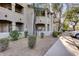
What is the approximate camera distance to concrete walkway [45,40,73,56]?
2.97 metres

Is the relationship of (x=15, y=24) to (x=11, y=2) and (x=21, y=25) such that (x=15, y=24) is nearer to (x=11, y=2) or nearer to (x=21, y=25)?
(x=21, y=25)

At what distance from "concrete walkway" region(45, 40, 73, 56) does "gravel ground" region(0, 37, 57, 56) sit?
86 millimetres

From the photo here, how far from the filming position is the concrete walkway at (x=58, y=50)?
2967 millimetres

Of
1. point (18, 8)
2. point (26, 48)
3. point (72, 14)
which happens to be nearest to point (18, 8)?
point (18, 8)

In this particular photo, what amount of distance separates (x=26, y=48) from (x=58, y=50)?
68cm

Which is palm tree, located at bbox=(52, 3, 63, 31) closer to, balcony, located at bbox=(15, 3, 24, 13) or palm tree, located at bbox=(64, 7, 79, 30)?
palm tree, located at bbox=(64, 7, 79, 30)

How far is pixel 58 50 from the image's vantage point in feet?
10.1

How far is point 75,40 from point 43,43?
689 millimetres

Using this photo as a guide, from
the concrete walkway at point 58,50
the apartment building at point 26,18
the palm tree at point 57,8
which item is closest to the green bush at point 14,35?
the apartment building at point 26,18

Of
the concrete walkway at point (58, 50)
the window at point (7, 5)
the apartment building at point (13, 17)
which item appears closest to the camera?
the concrete walkway at point (58, 50)

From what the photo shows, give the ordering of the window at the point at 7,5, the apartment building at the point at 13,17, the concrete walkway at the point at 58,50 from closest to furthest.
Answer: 1. the concrete walkway at the point at 58,50
2. the window at the point at 7,5
3. the apartment building at the point at 13,17

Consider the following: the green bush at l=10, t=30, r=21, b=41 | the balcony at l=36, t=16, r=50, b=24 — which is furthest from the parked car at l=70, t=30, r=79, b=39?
the green bush at l=10, t=30, r=21, b=41

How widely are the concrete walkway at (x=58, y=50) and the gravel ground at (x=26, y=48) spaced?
0.28 ft

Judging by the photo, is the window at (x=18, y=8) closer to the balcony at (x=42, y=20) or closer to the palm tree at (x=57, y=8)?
the balcony at (x=42, y=20)
